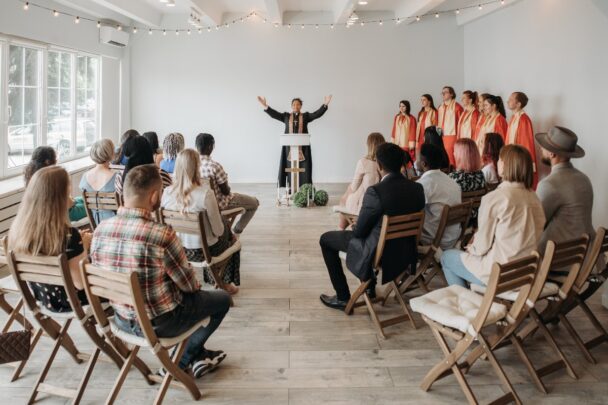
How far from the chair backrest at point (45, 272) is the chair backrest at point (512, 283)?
1845 mm

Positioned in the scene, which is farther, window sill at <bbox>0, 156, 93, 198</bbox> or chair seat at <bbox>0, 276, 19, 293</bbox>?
window sill at <bbox>0, 156, 93, 198</bbox>

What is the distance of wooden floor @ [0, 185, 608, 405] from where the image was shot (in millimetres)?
2854

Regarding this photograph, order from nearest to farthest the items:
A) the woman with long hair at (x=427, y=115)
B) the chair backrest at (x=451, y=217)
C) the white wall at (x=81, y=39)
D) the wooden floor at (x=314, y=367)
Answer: the wooden floor at (x=314, y=367), the chair backrest at (x=451, y=217), the white wall at (x=81, y=39), the woman with long hair at (x=427, y=115)

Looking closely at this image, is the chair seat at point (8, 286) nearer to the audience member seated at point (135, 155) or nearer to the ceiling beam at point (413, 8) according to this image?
the audience member seated at point (135, 155)

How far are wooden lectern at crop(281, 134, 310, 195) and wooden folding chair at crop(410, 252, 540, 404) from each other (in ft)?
17.0

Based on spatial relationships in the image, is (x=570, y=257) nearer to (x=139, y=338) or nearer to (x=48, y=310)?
(x=139, y=338)

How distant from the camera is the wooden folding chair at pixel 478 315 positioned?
252cm

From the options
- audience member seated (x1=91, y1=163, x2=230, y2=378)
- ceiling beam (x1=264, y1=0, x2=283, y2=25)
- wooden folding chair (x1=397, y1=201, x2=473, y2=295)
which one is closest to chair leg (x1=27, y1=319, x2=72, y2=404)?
audience member seated (x1=91, y1=163, x2=230, y2=378)

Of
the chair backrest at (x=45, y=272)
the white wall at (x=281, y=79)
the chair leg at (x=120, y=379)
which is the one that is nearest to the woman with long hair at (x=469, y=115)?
the white wall at (x=281, y=79)

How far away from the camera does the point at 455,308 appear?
2.86 m

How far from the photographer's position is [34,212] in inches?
102

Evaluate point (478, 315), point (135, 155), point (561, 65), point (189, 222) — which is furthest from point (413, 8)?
point (478, 315)

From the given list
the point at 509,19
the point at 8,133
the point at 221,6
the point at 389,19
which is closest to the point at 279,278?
the point at 8,133

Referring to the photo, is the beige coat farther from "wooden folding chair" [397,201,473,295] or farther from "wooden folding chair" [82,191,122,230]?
"wooden folding chair" [82,191,122,230]
